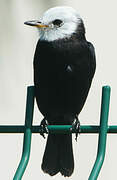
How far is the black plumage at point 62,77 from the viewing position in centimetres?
349

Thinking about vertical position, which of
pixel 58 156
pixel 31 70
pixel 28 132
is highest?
pixel 28 132

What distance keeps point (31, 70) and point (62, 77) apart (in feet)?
3.46

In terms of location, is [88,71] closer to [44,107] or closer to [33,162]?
[44,107]

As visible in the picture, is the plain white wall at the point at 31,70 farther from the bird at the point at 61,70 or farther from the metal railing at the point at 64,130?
the metal railing at the point at 64,130

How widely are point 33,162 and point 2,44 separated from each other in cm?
73

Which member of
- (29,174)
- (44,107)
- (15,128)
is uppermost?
(15,128)

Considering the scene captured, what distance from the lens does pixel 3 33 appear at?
455cm

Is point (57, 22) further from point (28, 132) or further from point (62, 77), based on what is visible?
point (28, 132)

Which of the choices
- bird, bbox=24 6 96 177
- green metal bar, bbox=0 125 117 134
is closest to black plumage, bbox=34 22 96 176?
bird, bbox=24 6 96 177

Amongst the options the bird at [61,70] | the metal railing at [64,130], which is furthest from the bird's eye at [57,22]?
the metal railing at [64,130]

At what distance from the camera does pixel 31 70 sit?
453cm

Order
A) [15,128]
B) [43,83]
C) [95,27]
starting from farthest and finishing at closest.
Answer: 1. [95,27]
2. [43,83]
3. [15,128]

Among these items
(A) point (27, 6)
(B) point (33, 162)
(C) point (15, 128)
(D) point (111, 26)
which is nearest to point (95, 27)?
(D) point (111, 26)

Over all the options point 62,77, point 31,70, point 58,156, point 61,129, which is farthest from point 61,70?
point 61,129
